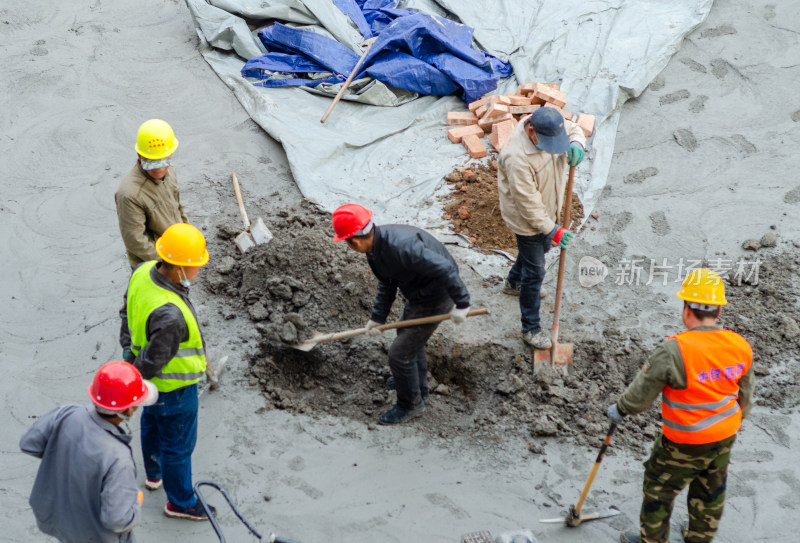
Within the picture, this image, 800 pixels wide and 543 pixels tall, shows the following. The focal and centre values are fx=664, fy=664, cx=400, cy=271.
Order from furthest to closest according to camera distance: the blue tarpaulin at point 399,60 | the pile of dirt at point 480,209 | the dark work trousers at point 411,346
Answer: the blue tarpaulin at point 399,60
the pile of dirt at point 480,209
the dark work trousers at point 411,346

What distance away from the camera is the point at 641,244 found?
19.4ft

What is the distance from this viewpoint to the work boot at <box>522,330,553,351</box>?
4.86m

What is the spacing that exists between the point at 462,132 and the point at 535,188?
259 cm

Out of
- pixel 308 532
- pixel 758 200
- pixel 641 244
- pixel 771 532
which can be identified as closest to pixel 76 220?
pixel 308 532

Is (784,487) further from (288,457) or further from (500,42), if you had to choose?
(500,42)

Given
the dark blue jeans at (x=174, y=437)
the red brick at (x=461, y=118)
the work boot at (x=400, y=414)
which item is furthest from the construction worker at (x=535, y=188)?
the dark blue jeans at (x=174, y=437)

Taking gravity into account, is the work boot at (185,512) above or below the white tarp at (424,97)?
below

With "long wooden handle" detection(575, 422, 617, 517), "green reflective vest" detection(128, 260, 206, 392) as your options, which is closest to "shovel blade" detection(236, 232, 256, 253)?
"green reflective vest" detection(128, 260, 206, 392)

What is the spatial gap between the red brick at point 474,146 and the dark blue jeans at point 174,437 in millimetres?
4108

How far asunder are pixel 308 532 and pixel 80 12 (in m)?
7.43

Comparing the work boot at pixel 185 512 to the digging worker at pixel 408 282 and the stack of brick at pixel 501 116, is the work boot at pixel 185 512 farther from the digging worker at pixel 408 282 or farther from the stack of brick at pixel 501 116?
the stack of brick at pixel 501 116

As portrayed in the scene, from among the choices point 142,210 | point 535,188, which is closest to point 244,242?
point 142,210

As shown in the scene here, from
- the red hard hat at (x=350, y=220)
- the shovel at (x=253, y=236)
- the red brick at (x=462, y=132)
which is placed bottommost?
the shovel at (x=253, y=236)

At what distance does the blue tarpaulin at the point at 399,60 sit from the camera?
741cm
